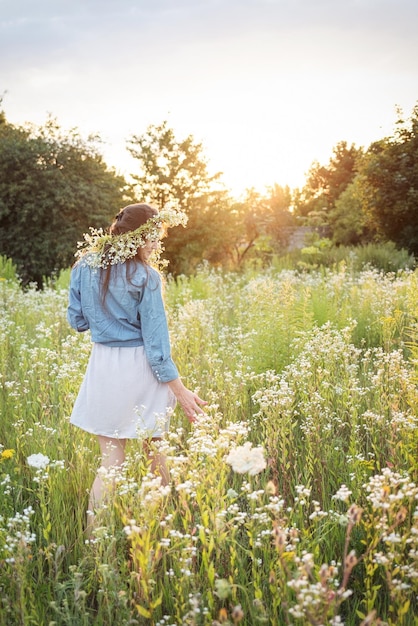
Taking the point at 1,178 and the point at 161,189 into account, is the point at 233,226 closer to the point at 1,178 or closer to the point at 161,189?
the point at 161,189

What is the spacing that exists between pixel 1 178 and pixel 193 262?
7.87m

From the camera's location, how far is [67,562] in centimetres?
307

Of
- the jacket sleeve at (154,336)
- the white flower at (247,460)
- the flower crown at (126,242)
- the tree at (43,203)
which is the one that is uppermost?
the tree at (43,203)

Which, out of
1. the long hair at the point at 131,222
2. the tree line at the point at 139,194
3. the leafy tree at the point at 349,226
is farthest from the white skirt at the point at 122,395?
the leafy tree at the point at 349,226

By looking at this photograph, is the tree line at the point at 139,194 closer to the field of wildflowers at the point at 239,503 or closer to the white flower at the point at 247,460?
the field of wildflowers at the point at 239,503

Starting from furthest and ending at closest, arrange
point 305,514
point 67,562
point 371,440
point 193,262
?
point 193,262
point 371,440
point 305,514
point 67,562

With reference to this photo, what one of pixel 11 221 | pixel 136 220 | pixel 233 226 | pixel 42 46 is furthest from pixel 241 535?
pixel 233 226

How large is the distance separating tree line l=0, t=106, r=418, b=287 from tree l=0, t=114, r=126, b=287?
0.12 feet

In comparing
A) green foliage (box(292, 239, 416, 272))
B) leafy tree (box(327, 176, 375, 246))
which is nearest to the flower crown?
green foliage (box(292, 239, 416, 272))

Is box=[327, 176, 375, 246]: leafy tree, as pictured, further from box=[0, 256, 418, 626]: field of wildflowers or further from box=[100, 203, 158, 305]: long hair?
box=[100, 203, 158, 305]: long hair

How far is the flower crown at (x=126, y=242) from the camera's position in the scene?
3.42 metres

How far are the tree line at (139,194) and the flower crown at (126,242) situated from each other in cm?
1570

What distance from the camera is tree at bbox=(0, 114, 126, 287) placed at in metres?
21.0

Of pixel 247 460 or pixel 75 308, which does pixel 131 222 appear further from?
pixel 247 460
